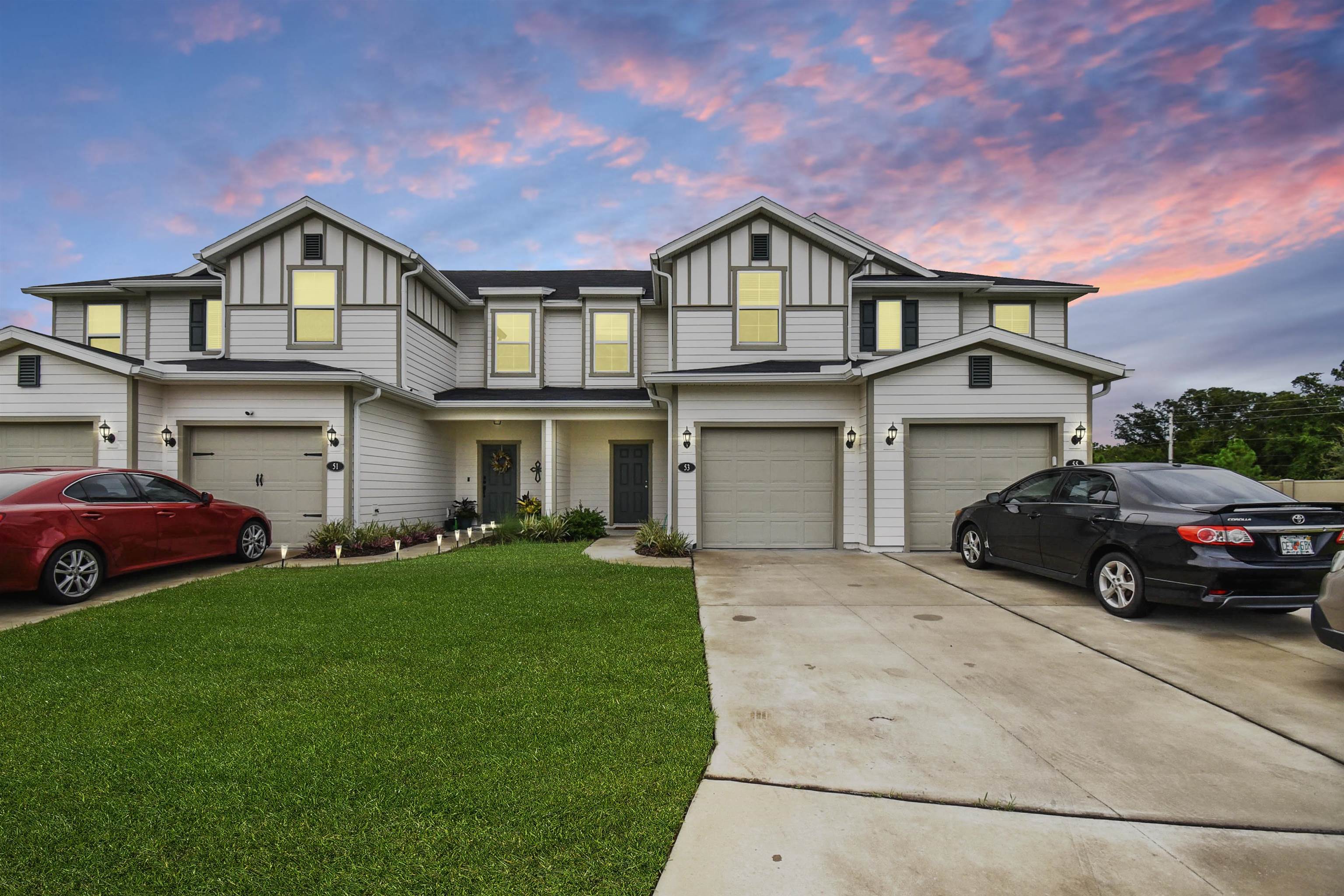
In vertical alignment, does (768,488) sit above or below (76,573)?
above

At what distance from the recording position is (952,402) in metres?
9.84

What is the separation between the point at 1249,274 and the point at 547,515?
24104mm

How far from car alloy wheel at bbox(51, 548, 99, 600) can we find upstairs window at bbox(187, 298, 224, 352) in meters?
8.41

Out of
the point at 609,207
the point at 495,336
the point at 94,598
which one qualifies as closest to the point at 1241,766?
the point at 94,598

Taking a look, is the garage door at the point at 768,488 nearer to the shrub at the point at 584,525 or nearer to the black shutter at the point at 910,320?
the shrub at the point at 584,525

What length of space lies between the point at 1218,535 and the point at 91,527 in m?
11.2

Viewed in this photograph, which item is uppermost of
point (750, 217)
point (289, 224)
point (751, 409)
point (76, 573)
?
point (750, 217)

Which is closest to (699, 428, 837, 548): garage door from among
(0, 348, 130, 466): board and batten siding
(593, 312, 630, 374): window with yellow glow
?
(593, 312, 630, 374): window with yellow glow

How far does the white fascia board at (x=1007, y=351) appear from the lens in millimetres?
9453

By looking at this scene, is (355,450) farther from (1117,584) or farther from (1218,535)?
(1218,535)

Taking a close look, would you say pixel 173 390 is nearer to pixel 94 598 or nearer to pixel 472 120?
pixel 94 598

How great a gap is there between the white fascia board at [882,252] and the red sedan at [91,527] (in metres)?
13.2

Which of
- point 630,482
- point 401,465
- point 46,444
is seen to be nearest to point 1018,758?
point 630,482

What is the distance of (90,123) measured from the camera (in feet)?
38.8
